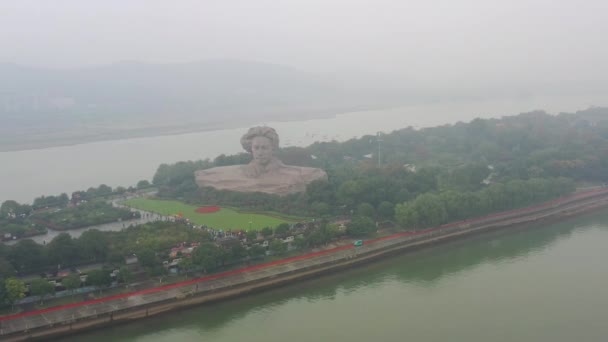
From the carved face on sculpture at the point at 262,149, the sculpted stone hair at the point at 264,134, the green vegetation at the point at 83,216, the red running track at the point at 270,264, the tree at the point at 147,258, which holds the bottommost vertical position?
the red running track at the point at 270,264

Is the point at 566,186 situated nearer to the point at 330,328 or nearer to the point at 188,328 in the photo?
the point at 330,328

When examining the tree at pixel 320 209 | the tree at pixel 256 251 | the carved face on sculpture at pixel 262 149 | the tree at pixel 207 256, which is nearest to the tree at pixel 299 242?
the tree at pixel 256 251

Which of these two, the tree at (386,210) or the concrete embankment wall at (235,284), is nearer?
the concrete embankment wall at (235,284)

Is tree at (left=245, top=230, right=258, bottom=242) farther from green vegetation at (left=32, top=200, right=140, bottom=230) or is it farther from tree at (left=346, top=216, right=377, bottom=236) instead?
green vegetation at (left=32, top=200, right=140, bottom=230)

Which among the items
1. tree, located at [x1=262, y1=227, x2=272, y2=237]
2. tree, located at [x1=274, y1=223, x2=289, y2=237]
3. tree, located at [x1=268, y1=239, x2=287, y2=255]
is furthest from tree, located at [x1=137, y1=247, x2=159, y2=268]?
tree, located at [x1=274, y1=223, x2=289, y2=237]

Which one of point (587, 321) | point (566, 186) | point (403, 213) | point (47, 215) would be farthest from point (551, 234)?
point (47, 215)

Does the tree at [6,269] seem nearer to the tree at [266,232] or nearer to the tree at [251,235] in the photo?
the tree at [251,235]
